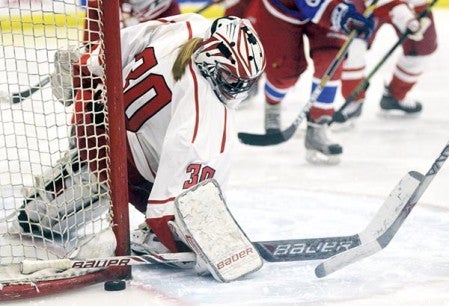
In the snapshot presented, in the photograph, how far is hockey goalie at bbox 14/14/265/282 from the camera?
2369mm

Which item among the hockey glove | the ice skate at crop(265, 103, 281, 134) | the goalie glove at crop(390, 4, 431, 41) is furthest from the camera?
the ice skate at crop(265, 103, 281, 134)

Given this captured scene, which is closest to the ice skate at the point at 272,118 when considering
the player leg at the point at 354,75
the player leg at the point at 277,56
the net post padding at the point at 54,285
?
the player leg at the point at 277,56

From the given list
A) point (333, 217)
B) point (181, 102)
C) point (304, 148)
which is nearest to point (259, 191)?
point (333, 217)

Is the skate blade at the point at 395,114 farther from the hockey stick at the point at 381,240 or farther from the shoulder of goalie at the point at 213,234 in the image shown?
the shoulder of goalie at the point at 213,234

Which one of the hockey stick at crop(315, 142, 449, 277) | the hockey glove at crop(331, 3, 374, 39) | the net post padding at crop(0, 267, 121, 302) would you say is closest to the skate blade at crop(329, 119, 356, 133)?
the hockey glove at crop(331, 3, 374, 39)

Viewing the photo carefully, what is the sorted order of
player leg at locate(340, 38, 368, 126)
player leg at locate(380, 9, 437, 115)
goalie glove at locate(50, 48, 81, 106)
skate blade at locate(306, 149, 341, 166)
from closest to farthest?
goalie glove at locate(50, 48, 81, 106) → skate blade at locate(306, 149, 341, 166) → player leg at locate(340, 38, 368, 126) → player leg at locate(380, 9, 437, 115)

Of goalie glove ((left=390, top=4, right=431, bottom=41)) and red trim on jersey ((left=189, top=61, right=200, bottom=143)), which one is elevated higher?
red trim on jersey ((left=189, top=61, right=200, bottom=143))

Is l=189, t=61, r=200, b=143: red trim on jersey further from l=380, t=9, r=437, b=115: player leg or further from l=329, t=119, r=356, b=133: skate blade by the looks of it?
l=380, t=9, r=437, b=115: player leg

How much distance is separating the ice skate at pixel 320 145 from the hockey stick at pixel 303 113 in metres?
0.06

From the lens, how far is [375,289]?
2.39 meters

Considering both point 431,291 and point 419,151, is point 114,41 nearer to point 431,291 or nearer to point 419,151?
point 431,291

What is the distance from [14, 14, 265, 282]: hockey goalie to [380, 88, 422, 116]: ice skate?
2.31m

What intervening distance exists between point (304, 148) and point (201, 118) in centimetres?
185

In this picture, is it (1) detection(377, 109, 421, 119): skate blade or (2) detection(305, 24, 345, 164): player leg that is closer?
(2) detection(305, 24, 345, 164): player leg
